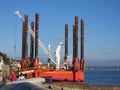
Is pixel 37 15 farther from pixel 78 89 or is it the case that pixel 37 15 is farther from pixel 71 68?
pixel 78 89

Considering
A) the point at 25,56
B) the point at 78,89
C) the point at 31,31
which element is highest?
the point at 31,31

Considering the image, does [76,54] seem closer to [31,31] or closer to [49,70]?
[49,70]

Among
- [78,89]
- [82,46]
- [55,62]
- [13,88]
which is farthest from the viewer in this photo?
[55,62]

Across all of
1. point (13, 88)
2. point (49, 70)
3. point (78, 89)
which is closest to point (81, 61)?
point (49, 70)

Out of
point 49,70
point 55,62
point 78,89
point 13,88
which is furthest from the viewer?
point 55,62

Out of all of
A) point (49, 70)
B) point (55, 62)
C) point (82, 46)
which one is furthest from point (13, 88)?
point (55, 62)

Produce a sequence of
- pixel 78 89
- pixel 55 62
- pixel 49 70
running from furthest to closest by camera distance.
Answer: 1. pixel 55 62
2. pixel 49 70
3. pixel 78 89

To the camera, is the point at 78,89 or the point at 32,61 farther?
the point at 32,61

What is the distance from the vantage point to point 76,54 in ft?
213

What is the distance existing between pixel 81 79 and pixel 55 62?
28.1 ft

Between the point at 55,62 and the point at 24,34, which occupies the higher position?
the point at 24,34

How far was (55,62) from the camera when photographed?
71.8 meters

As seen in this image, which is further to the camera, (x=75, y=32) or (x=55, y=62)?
(x=55, y=62)

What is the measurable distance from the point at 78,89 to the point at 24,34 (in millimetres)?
40361
